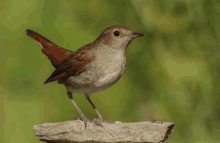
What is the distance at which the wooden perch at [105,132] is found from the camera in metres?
4.08

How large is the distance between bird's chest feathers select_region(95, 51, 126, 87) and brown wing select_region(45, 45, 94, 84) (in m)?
0.14

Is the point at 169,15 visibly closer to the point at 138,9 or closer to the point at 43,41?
the point at 138,9

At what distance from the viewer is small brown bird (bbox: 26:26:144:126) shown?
13.7 feet

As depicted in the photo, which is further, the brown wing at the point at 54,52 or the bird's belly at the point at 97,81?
the brown wing at the point at 54,52

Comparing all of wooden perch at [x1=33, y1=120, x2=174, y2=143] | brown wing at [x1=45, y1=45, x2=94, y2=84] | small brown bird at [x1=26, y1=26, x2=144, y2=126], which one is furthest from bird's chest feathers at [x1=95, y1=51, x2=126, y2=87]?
wooden perch at [x1=33, y1=120, x2=174, y2=143]

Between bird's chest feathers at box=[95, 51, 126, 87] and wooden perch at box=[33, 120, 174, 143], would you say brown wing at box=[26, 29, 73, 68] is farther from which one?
wooden perch at box=[33, 120, 174, 143]

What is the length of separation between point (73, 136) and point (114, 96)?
4.88 ft

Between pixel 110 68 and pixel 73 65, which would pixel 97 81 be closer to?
pixel 110 68

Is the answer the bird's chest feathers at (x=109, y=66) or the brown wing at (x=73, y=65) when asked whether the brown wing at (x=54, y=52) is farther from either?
the bird's chest feathers at (x=109, y=66)

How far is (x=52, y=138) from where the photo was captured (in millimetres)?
4281

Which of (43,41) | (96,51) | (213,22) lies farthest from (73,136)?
(213,22)

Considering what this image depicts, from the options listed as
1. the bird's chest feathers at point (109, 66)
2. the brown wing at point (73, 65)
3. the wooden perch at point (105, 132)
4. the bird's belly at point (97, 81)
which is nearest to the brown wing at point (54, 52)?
the brown wing at point (73, 65)

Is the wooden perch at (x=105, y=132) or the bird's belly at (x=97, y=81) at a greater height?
the bird's belly at (x=97, y=81)

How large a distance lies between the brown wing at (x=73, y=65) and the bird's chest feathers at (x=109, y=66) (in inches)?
5.7
